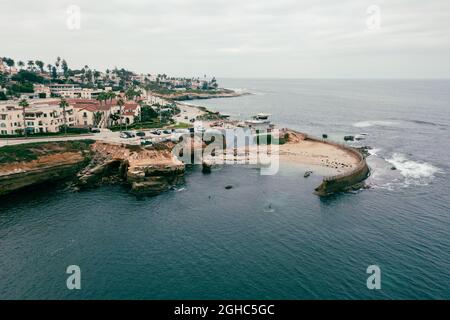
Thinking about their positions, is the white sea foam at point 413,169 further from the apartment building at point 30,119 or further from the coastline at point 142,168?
the apartment building at point 30,119

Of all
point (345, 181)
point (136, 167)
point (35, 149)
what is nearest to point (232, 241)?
point (136, 167)

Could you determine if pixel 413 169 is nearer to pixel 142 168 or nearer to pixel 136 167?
pixel 142 168

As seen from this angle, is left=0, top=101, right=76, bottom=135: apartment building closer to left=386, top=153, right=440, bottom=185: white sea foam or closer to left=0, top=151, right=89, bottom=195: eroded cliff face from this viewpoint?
left=0, top=151, right=89, bottom=195: eroded cliff face

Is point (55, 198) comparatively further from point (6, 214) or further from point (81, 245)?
point (81, 245)

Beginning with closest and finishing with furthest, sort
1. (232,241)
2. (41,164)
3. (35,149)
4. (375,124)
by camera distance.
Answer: (232,241)
(41,164)
(35,149)
(375,124)

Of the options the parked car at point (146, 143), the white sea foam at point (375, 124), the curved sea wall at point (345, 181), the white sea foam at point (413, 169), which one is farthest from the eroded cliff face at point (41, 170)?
the white sea foam at point (375, 124)
